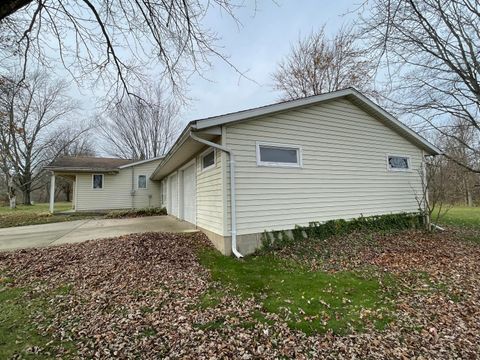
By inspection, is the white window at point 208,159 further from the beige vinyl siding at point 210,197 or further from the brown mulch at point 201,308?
the brown mulch at point 201,308

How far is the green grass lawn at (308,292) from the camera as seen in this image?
3170 mm

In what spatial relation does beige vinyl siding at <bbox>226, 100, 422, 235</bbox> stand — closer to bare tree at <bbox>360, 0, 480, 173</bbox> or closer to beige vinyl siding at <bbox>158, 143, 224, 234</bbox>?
beige vinyl siding at <bbox>158, 143, 224, 234</bbox>


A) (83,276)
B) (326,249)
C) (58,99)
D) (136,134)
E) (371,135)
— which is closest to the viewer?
(83,276)

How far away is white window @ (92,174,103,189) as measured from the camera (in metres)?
16.8

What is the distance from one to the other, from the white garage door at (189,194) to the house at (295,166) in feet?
0.12

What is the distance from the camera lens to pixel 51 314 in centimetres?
333

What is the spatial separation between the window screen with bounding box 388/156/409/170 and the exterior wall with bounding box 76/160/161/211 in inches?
585

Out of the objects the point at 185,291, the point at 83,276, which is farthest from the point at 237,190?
the point at 83,276

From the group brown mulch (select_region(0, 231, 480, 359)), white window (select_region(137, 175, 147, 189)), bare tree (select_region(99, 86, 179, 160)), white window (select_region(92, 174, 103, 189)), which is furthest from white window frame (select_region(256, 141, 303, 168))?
bare tree (select_region(99, 86, 179, 160))

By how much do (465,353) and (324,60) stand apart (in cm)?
1748

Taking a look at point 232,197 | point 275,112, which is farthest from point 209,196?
point 275,112

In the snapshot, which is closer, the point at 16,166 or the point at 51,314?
the point at 51,314

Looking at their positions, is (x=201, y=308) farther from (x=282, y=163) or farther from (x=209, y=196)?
(x=282, y=163)

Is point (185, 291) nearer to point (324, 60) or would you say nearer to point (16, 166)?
point (324, 60)
